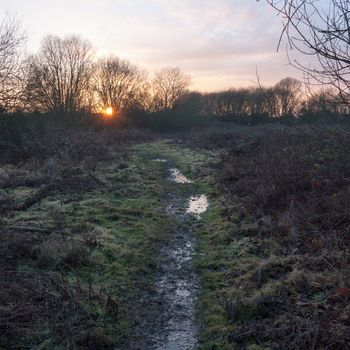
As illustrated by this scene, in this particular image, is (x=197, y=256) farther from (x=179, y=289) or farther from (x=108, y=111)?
(x=108, y=111)

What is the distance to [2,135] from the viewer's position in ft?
60.8

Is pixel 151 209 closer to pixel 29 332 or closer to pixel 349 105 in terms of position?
pixel 29 332

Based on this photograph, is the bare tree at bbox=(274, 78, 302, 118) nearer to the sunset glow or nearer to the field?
the field

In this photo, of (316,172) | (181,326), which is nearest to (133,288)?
(181,326)

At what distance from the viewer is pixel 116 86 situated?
52.0m

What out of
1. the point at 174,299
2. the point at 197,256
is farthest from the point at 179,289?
the point at 197,256

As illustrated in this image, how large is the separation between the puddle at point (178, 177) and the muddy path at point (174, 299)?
5.71m

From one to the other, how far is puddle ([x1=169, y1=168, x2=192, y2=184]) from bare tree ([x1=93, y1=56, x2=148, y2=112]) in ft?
104

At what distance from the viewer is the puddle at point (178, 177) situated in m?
17.3

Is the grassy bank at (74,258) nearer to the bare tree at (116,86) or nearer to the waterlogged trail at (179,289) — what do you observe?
the waterlogged trail at (179,289)

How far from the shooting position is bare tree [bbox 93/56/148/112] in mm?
50938

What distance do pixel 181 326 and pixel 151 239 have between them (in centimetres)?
373

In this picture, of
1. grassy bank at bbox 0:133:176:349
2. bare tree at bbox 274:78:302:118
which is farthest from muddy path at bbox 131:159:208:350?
bare tree at bbox 274:78:302:118

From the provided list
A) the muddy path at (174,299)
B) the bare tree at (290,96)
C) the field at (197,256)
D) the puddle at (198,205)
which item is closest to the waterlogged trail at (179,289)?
the muddy path at (174,299)
